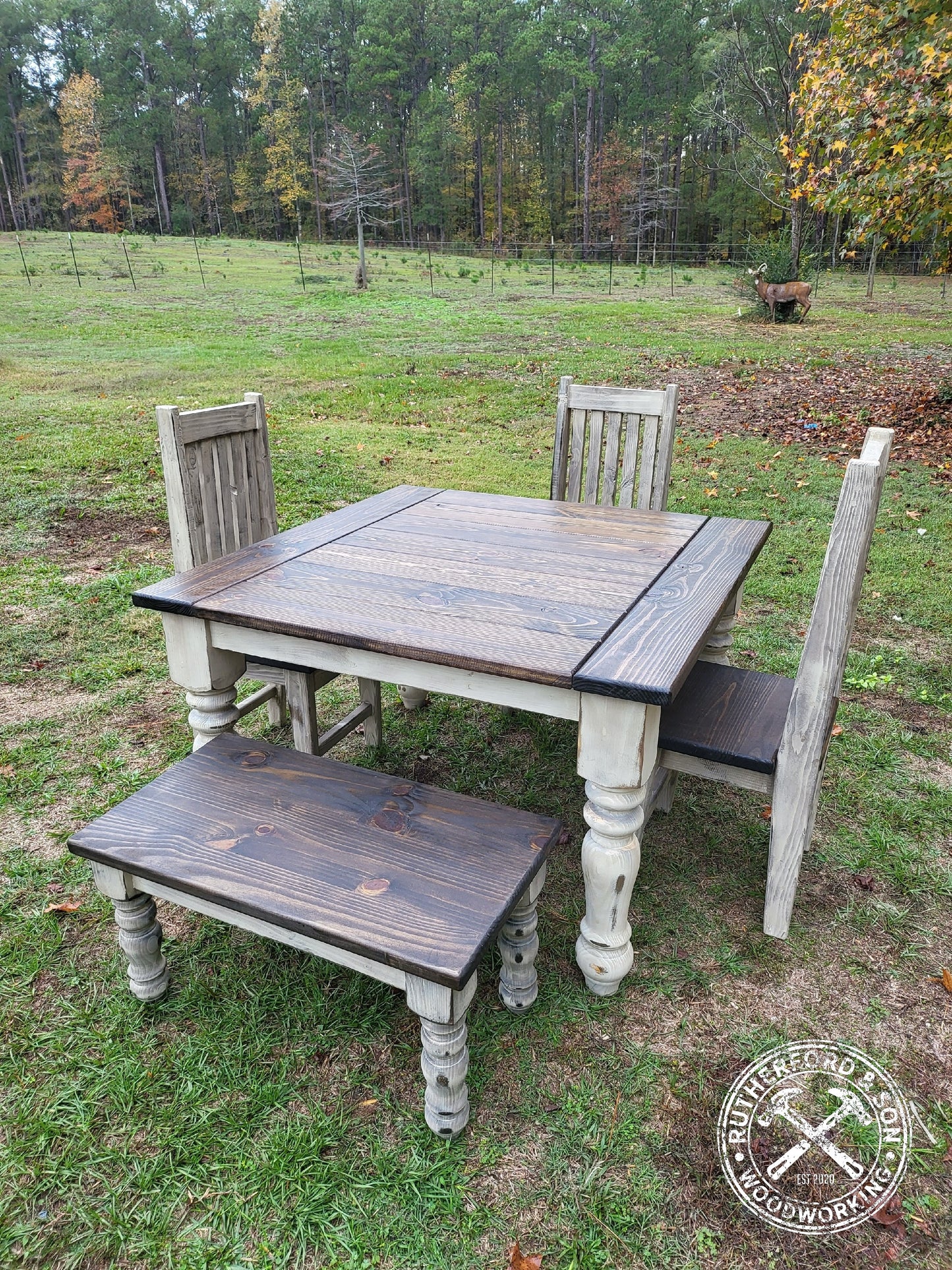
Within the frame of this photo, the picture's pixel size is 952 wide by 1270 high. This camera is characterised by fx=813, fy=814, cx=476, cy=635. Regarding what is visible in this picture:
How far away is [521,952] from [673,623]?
2.79 ft

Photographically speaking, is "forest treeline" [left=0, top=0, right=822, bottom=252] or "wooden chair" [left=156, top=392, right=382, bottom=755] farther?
"forest treeline" [left=0, top=0, right=822, bottom=252]

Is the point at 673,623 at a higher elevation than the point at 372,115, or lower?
lower

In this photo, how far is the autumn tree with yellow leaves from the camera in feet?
18.1

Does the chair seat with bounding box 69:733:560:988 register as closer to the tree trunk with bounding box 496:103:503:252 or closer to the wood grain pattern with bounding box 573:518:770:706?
the wood grain pattern with bounding box 573:518:770:706

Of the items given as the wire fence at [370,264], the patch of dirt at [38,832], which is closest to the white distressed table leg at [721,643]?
the patch of dirt at [38,832]

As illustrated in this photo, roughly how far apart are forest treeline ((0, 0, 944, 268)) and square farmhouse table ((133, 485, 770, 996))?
39.2m

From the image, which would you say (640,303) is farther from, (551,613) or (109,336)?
(551,613)

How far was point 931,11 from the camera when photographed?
5.36 m

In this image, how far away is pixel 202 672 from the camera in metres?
2.21

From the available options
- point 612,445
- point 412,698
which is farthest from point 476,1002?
point 612,445

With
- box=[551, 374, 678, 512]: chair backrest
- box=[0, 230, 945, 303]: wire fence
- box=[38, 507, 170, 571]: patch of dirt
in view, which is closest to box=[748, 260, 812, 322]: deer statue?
box=[0, 230, 945, 303]: wire fence

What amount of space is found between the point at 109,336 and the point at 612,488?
12272mm

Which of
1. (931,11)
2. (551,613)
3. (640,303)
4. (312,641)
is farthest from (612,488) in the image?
(640,303)

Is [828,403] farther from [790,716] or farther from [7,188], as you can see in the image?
[7,188]
